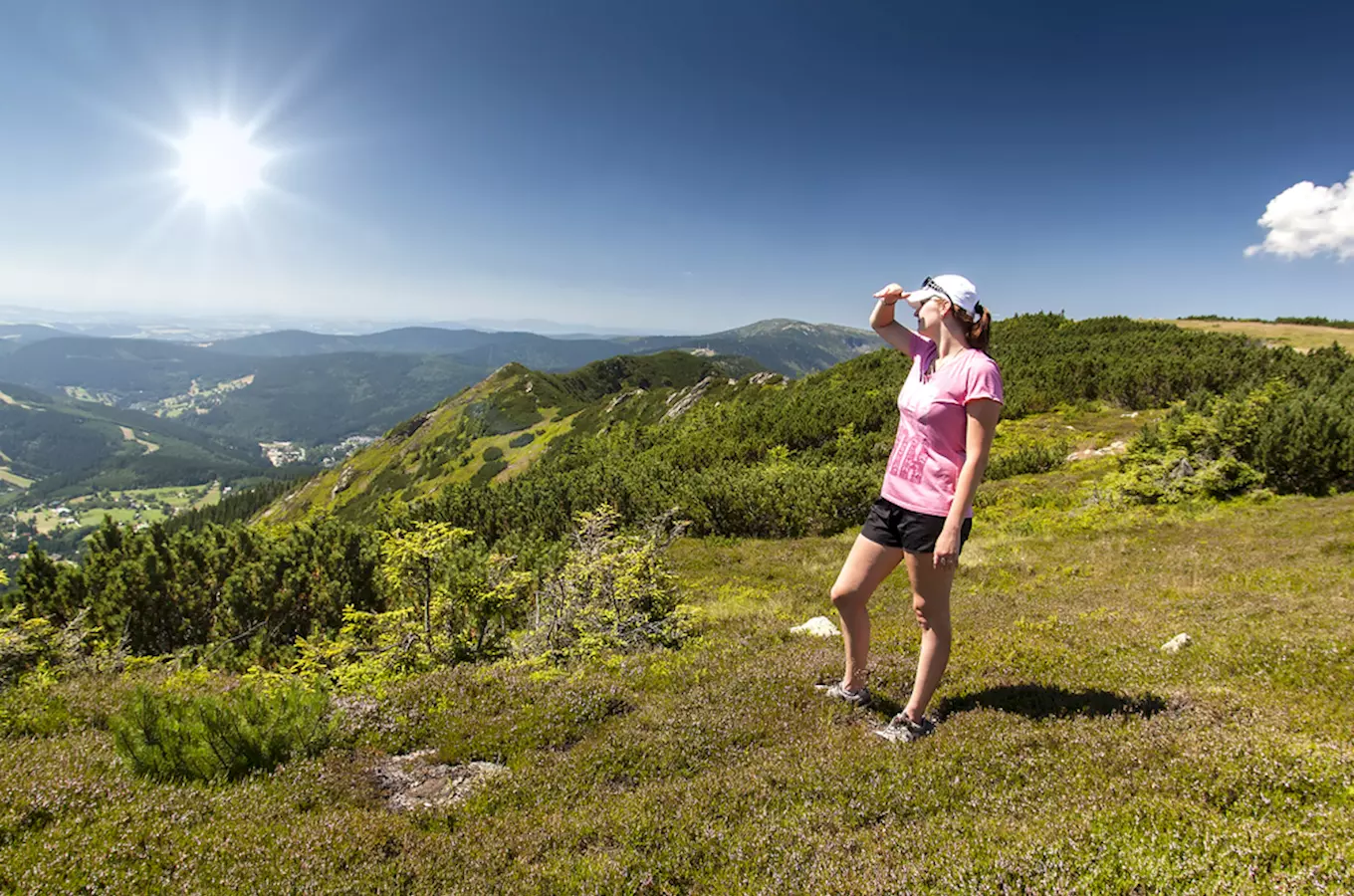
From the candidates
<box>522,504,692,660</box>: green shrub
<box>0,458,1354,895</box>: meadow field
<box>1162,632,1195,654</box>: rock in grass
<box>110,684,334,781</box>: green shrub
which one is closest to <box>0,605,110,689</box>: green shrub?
<box>0,458,1354,895</box>: meadow field

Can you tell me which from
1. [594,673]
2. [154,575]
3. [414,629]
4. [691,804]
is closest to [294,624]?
[154,575]

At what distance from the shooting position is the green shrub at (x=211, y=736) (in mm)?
4281

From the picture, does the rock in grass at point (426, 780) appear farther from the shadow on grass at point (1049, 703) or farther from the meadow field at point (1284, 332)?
the meadow field at point (1284, 332)

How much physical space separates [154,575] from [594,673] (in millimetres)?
10183

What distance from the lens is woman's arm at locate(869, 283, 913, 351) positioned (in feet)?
17.0

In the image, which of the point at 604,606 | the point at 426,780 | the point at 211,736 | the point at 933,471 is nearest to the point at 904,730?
the point at 933,471

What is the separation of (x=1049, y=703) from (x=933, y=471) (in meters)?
2.69

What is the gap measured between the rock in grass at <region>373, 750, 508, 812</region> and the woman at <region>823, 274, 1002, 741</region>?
343 cm

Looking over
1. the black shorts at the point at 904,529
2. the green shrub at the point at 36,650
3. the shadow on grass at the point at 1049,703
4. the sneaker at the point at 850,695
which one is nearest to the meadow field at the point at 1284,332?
the shadow on grass at the point at 1049,703

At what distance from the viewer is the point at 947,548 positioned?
161 inches

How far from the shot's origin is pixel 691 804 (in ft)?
13.0

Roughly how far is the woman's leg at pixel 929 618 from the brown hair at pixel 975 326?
166 cm

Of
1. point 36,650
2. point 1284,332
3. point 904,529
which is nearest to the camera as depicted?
point 904,529

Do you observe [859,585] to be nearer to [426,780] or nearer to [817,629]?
[426,780]
